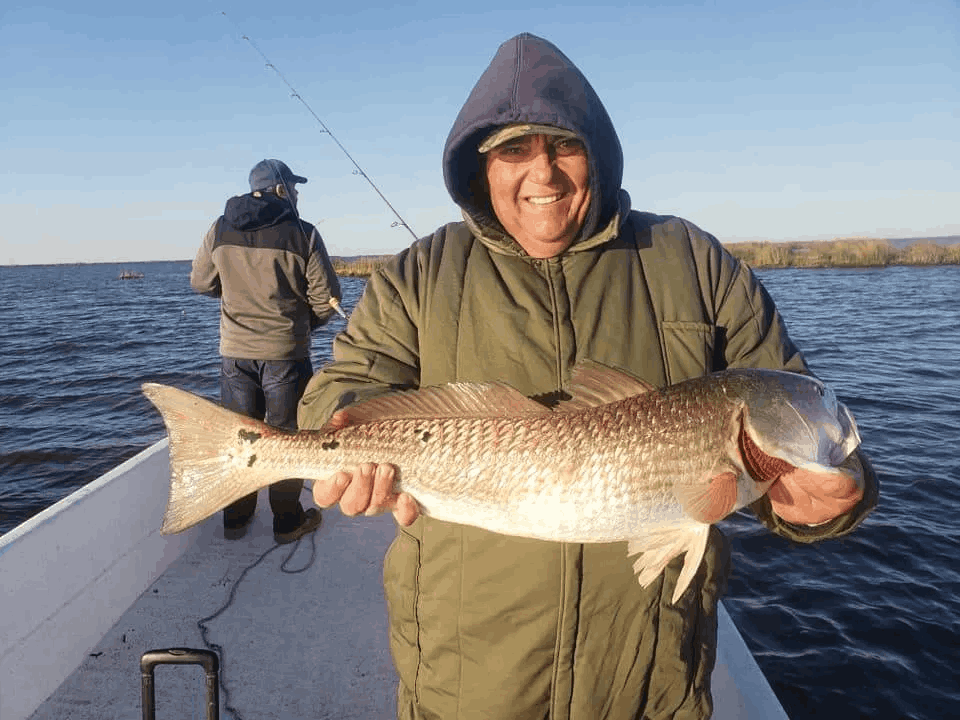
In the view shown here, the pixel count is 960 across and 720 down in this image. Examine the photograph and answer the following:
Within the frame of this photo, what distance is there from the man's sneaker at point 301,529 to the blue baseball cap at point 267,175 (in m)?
3.26

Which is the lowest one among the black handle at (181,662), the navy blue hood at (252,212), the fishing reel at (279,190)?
the black handle at (181,662)

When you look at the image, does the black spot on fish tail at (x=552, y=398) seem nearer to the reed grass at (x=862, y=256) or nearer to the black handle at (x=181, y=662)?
the black handle at (x=181, y=662)

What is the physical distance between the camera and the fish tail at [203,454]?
8.77 feet

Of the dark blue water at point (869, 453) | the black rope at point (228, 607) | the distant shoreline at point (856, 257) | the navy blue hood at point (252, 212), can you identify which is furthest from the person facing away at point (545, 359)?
the distant shoreline at point (856, 257)

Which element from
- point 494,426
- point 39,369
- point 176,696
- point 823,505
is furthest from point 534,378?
point 39,369

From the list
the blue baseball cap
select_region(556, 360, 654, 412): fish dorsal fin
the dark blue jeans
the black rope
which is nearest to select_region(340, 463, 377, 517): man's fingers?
select_region(556, 360, 654, 412): fish dorsal fin

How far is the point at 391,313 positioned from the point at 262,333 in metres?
4.00

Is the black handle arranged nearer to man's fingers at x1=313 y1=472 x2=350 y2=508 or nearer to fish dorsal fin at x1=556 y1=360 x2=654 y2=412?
man's fingers at x1=313 y1=472 x2=350 y2=508

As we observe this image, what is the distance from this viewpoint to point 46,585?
402 cm

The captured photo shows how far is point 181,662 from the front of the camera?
2428 mm

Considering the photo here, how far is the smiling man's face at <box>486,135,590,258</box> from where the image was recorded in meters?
2.55

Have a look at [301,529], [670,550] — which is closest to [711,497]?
[670,550]

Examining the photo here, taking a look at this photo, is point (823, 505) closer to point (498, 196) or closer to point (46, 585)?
point (498, 196)

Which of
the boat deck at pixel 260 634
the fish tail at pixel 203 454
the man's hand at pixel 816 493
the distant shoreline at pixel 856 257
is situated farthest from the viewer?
the distant shoreline at pixel 856 257
